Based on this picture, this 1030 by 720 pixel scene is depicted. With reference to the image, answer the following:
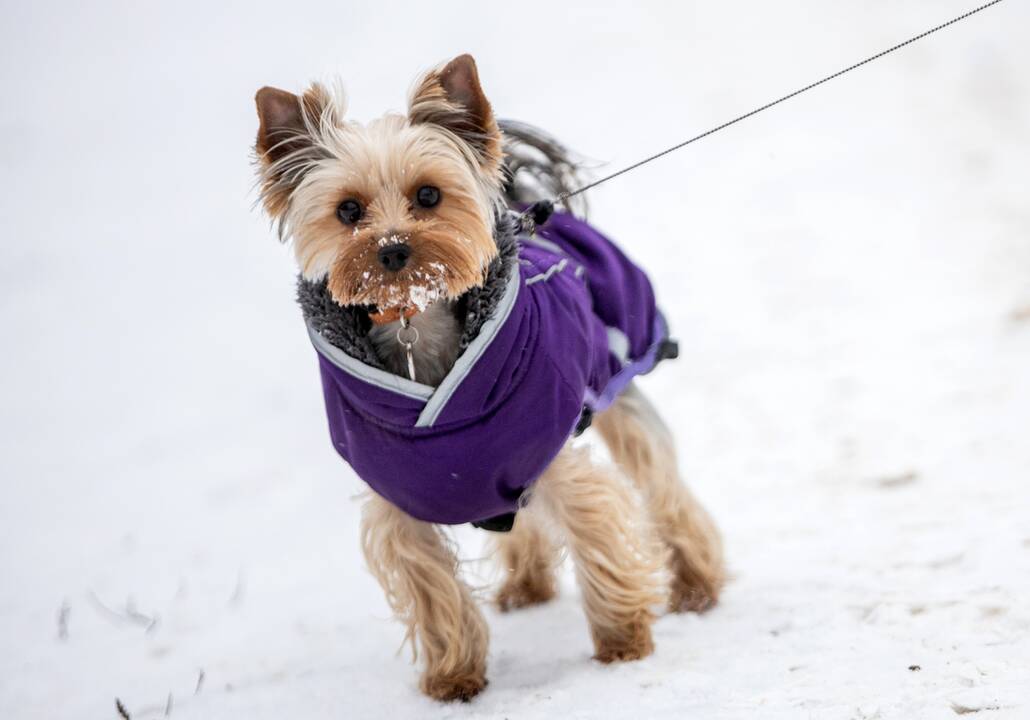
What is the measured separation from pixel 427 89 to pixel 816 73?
31.2ft

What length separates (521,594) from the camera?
167 inches

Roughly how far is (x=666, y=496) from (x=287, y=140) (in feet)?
6.43

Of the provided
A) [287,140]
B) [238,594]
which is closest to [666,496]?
[287,140]

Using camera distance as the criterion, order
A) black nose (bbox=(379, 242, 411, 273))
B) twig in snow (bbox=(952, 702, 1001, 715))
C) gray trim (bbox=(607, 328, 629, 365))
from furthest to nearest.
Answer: gray trim (bbox=(607, 328, 629, 365)) < black nose (bbox=(379, 242, 411, 273)) < twig in snow (bbox=(952, 702, 1001, 715))

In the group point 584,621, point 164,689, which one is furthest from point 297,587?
point 584,621

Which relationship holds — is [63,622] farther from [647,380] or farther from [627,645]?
[647,380]

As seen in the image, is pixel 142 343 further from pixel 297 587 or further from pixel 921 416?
pixel 921 416

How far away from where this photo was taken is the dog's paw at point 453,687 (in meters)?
3.29

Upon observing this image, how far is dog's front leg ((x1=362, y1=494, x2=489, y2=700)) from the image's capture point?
3326mm

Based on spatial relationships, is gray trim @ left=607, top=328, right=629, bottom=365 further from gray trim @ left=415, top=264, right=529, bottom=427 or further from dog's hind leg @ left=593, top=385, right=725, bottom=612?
gray trim @ left=415, top=264, right=529, bottom=427

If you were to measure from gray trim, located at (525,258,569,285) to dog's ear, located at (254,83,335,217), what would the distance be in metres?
0.76

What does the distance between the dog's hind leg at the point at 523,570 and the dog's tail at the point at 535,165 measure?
1331 millimetres

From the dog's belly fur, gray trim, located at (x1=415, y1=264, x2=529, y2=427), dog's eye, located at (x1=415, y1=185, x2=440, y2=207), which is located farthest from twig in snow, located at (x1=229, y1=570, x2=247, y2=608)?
dog's eye, located at (x1=415, y1=185, x2=440, y2=207)

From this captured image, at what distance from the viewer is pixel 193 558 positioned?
524 cm
